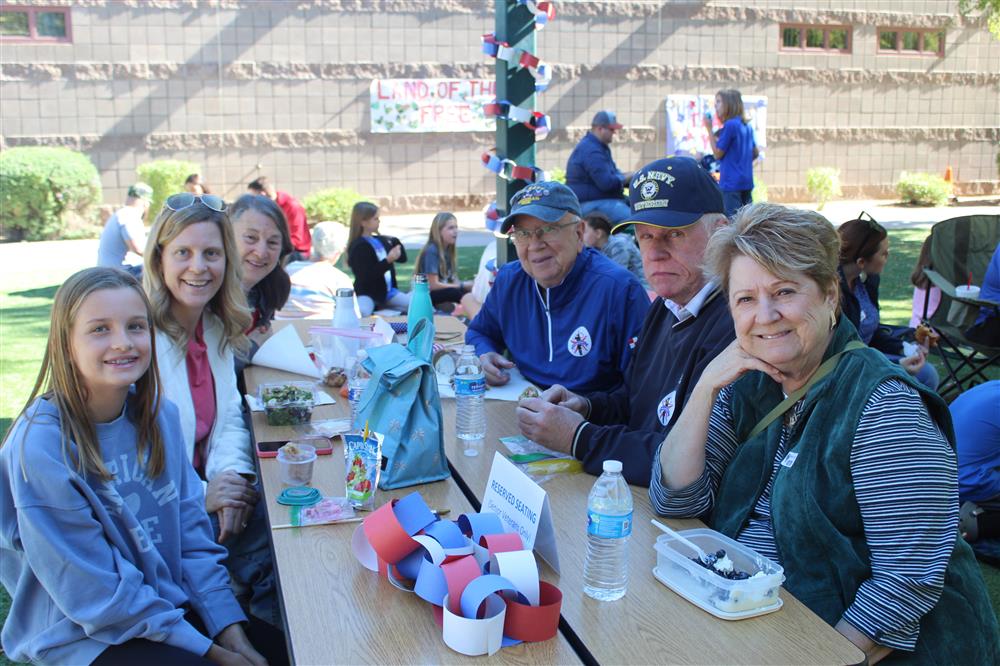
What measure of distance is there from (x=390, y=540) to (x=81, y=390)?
890mm

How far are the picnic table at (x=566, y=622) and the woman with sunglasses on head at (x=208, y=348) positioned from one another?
2.38 ft

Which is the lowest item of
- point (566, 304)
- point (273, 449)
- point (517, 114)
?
point (273, 449)

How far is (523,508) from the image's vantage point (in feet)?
6.60

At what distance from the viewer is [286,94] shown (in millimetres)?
17500

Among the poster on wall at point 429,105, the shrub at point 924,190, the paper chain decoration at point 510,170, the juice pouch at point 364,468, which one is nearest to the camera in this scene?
the juice pouch at point 364,468

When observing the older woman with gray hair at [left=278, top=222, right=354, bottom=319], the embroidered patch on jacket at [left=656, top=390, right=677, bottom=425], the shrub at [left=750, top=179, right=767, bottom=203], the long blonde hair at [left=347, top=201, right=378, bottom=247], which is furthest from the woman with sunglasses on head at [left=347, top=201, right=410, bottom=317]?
the shrub at [left=750, top=179, right=767, bottom=203]

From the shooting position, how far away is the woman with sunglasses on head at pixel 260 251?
4105 mm

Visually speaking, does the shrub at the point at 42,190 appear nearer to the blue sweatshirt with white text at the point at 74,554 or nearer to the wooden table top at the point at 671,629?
the blue sweatshirt with white text at the point at 74,554

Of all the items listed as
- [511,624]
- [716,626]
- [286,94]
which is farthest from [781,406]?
[286,94]

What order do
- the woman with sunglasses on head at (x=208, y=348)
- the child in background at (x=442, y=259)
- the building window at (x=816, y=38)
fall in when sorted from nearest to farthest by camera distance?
the woman with sunglasses on head at (x=208, y=348) < the child in background at (x=442, y=259) < the building window at (x=816, y=38)

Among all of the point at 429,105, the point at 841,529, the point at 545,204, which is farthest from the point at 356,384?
the point at 429,105

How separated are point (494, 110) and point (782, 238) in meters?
3.70

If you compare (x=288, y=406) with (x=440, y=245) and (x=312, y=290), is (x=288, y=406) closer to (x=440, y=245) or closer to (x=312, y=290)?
(x=312, y=290)

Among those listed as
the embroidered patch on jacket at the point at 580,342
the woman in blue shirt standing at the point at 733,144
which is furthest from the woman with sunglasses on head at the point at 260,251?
the woman in blue shirt standing at the point at 733,144
